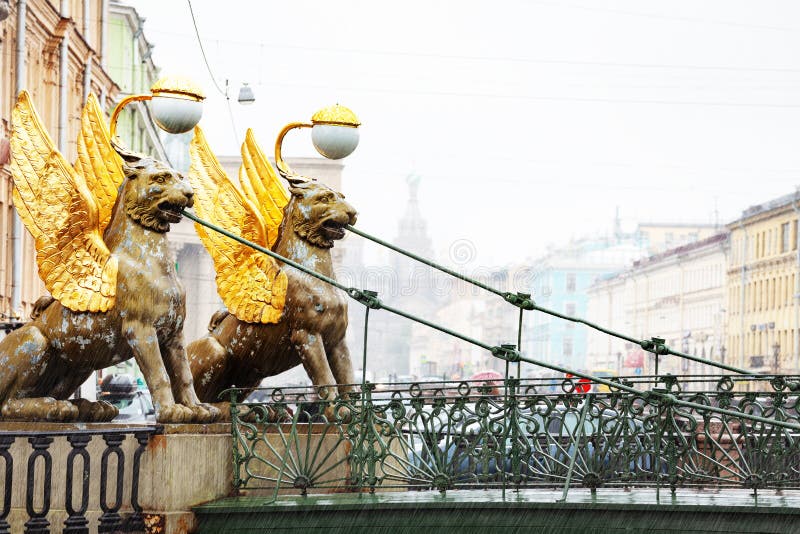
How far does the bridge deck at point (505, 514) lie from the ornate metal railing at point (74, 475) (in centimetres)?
48

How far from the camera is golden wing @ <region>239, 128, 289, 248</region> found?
11.7 meters

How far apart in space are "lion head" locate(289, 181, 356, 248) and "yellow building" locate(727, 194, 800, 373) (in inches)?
2435

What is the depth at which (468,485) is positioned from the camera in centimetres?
1015

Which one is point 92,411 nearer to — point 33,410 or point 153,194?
point 33,410

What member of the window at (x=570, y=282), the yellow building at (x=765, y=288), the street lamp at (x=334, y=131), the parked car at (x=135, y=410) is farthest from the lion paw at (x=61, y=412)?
the window at (x=570, y=282)

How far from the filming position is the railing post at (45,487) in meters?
8.96

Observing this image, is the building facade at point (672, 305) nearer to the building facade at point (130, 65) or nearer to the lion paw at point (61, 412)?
the building facade at point (130, 65)

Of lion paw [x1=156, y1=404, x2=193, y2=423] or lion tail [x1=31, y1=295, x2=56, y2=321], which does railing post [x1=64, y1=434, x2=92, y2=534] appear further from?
lion tail [x1=31, y1=295, x2=56, y2=321]

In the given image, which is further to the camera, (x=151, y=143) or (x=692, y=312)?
(x=692, y=312)

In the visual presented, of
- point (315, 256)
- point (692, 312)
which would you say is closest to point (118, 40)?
point (315, 256)

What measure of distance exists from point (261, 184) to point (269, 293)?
1029 millimetres

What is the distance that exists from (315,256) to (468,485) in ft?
6.86

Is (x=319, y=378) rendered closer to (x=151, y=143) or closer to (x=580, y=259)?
(x=151, y=143)

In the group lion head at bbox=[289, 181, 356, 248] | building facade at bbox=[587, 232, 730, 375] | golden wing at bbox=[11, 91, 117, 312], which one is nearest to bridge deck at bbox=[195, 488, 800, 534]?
golden wing at bbox=[11, 91, 117, 312]
